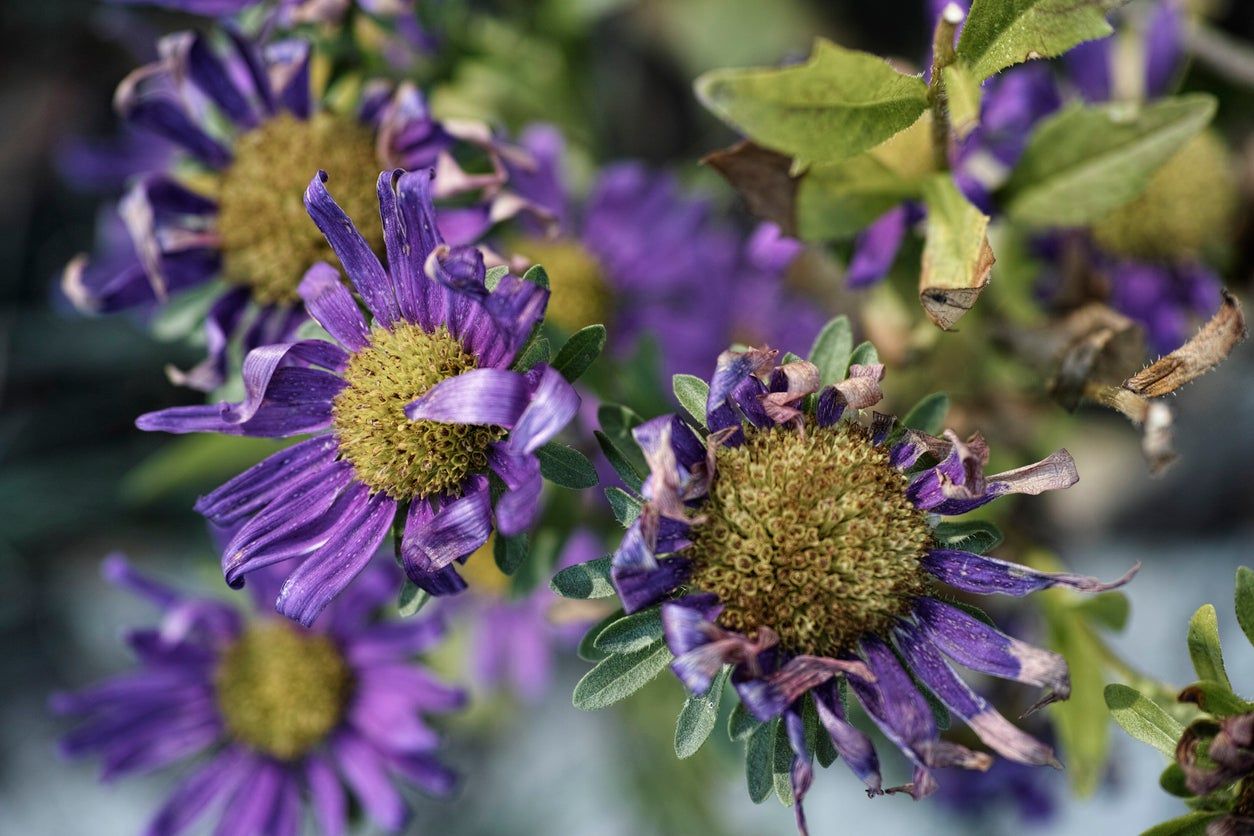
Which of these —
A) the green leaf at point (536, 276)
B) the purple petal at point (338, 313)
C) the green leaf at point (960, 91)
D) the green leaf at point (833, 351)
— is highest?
the green leaf at point (960, 91)

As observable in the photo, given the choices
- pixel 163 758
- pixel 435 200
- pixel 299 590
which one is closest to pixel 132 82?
pixel 435 200

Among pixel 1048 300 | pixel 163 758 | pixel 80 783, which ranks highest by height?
pixel 1048 300

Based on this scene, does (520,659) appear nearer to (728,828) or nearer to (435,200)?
(728,828)

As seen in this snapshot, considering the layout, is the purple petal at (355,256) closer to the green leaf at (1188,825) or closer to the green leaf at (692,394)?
the green leaf at (692,394)

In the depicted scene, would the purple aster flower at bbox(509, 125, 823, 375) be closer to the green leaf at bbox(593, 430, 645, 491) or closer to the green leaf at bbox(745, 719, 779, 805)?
the green leaf at bbox(593, 430, 645, 491)

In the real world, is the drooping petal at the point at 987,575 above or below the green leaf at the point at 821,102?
below

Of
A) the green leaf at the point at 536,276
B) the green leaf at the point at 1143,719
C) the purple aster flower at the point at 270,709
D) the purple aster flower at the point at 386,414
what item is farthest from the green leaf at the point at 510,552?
the purple aster flower at the point at 270,709
